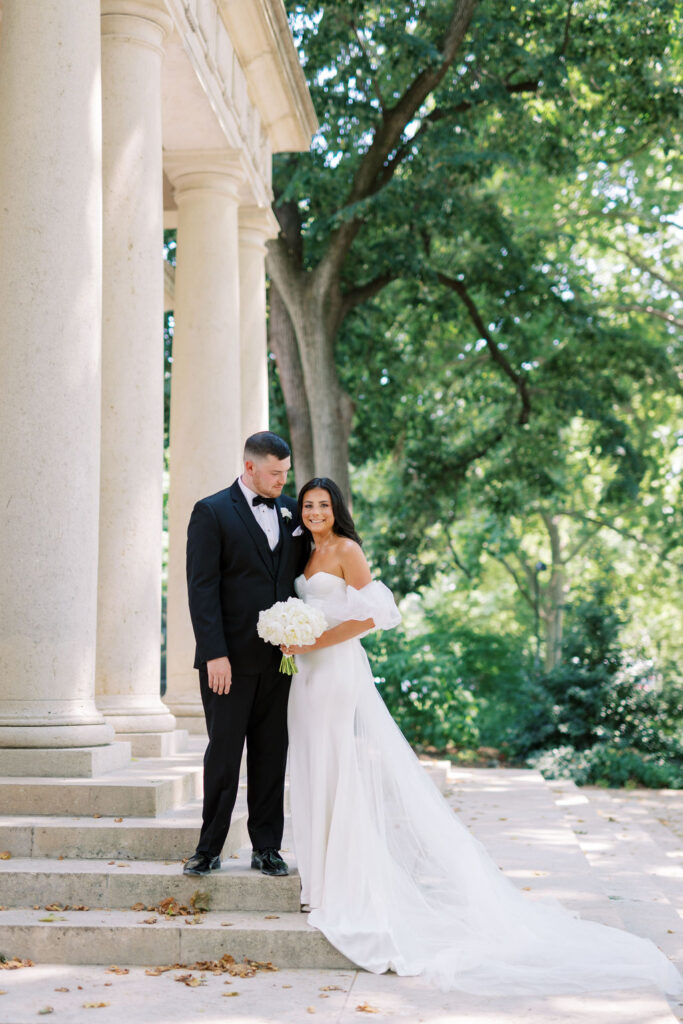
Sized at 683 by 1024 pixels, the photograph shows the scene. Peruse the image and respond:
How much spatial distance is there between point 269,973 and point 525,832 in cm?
650

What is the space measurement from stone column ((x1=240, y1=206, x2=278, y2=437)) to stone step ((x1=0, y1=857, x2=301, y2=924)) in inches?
381

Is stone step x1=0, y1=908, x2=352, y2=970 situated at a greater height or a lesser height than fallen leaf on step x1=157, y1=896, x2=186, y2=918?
lesser

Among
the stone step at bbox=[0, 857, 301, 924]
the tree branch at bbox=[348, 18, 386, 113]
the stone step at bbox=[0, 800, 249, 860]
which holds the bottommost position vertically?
the stone step at bbox=[0, 857, 301, 924]

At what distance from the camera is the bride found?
7.07m

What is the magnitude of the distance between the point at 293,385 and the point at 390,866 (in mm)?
16865

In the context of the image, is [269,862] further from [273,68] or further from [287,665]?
[273,68]

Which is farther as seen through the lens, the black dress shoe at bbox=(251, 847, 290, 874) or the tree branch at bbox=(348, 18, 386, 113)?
the tree branch at bbox=(348, 18, 386, 113)

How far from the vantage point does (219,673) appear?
7430mm

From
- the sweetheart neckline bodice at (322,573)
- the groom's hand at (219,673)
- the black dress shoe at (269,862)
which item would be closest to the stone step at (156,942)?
the black dress shoe at (269,862)

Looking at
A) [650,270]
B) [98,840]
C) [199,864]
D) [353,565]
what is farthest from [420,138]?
[199,864]

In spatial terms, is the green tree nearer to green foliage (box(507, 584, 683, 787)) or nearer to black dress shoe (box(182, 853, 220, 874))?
green foliage (box(507, 584, 683, 787))

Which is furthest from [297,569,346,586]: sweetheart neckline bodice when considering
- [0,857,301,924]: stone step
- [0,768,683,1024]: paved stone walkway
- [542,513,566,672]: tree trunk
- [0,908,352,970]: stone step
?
[542,513,566,672]: tree trunk

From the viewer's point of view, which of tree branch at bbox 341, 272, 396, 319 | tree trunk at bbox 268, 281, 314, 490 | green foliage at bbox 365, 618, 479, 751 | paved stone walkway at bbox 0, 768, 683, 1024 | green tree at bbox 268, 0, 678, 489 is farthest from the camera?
tree branch at bbox 341, 272, 396, 319

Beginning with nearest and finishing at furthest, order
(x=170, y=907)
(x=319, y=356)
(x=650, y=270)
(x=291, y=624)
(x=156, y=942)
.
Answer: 1. (x=156, y=942)
2. (x=291, y=624)
3. (x=170, y=907)
4. (x=319, y=356)
5. (x=650, y=270)
